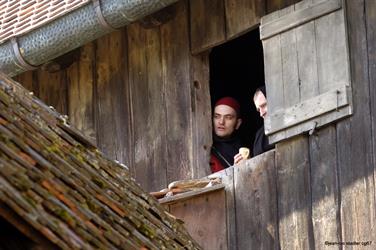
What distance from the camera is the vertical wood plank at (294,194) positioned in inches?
408

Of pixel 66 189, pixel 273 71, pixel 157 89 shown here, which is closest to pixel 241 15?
pixel 273 71

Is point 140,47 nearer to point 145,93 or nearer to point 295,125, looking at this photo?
point 145,93

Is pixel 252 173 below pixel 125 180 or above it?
above

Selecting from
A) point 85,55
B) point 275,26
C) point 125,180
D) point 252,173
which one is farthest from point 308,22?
point 125,180

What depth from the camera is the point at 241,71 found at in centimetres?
1428

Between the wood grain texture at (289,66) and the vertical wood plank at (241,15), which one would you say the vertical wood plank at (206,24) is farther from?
the wood grain texture at (289,66)

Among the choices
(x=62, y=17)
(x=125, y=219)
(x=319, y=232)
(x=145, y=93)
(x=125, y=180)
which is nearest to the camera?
(x=125, y=219)

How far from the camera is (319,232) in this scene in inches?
404

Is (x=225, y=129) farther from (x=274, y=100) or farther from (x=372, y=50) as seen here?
(x=372, y=50)

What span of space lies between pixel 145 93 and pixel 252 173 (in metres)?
1.30

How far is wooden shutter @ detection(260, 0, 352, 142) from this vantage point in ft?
33.4

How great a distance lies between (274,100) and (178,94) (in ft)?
3.34

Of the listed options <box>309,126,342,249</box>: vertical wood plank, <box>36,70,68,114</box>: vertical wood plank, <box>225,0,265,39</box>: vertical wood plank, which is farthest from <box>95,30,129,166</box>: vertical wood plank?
<box>309,126,342,249</box>: vertical wood plank

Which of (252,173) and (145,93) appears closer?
(252,173)
